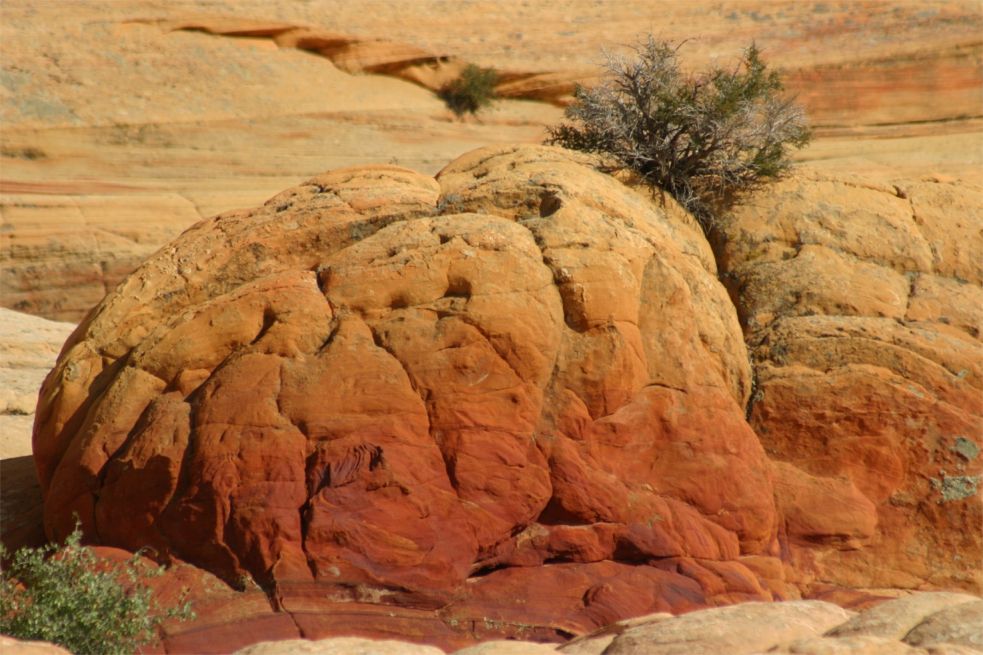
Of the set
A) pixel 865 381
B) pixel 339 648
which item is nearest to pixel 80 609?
pixel 339 648

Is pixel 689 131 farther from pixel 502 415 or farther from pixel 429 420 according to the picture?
pixel 429 420

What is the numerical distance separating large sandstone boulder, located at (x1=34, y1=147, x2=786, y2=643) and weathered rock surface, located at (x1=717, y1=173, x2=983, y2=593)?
1.53 feet

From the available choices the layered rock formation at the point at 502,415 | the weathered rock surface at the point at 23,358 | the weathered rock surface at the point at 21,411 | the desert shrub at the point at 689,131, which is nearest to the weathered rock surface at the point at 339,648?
the layered rock formation at the point at 502,415

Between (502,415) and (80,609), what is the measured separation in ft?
7.77

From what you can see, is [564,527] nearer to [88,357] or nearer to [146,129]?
[88,357]

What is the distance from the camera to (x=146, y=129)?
64.3 ft

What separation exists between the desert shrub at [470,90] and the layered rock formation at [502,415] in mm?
13051

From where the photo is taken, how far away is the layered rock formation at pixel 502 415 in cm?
649

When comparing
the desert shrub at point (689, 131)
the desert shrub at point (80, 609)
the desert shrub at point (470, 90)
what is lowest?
the desert shrub at point (80, 609)

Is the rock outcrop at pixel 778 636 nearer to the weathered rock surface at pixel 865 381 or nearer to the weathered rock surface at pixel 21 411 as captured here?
the weathered rock surface at pixel 865 381

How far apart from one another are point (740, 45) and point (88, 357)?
16.1 m

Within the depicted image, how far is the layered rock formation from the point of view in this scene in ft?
21.3

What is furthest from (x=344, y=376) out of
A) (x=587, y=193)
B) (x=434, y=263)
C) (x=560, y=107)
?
(x=560, y=107)

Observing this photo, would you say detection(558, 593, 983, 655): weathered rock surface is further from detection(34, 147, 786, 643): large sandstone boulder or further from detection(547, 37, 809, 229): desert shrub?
detection(547, 37, 809, 229): desert shrub
